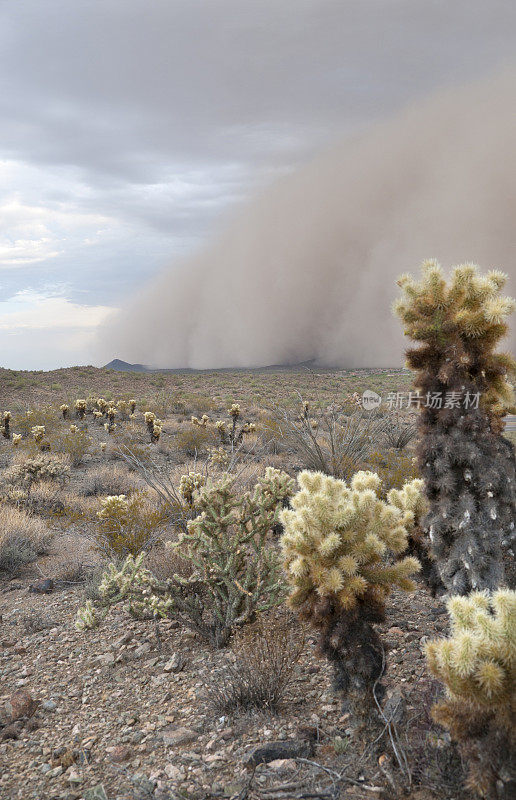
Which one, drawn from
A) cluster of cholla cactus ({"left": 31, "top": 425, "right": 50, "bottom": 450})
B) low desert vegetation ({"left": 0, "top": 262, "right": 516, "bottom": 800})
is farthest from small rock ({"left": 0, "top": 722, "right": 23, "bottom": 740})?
cluster of cholla cactus ({"left": 31, "top": 425, "right": 50, "bottom": 450})

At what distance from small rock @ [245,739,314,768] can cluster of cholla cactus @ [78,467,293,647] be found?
4.65ft

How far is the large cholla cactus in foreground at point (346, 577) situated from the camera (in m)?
3.24

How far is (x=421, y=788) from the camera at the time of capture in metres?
2.81

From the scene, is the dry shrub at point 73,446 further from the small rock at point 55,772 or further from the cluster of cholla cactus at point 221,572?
the small rock at point 55,772

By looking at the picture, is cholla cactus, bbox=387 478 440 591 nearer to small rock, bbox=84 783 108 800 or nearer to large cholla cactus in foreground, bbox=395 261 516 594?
large cholla cactus in foreground, bbox=395 261 516 594

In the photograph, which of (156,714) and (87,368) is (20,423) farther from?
(87,368)

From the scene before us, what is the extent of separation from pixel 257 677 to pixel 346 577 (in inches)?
46.4

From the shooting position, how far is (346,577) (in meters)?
3.25

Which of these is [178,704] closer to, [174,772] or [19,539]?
[174,772]

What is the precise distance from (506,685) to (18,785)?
3065 millimetres

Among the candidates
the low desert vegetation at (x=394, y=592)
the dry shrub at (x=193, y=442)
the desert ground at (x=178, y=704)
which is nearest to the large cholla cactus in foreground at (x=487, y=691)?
the low desert vegetation at (x=394, y=592)

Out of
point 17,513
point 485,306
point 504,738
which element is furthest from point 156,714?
point 17,513


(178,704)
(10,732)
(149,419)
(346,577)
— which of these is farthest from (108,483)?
(346,577)

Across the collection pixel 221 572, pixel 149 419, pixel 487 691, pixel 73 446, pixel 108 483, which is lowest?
pixel 108 483
